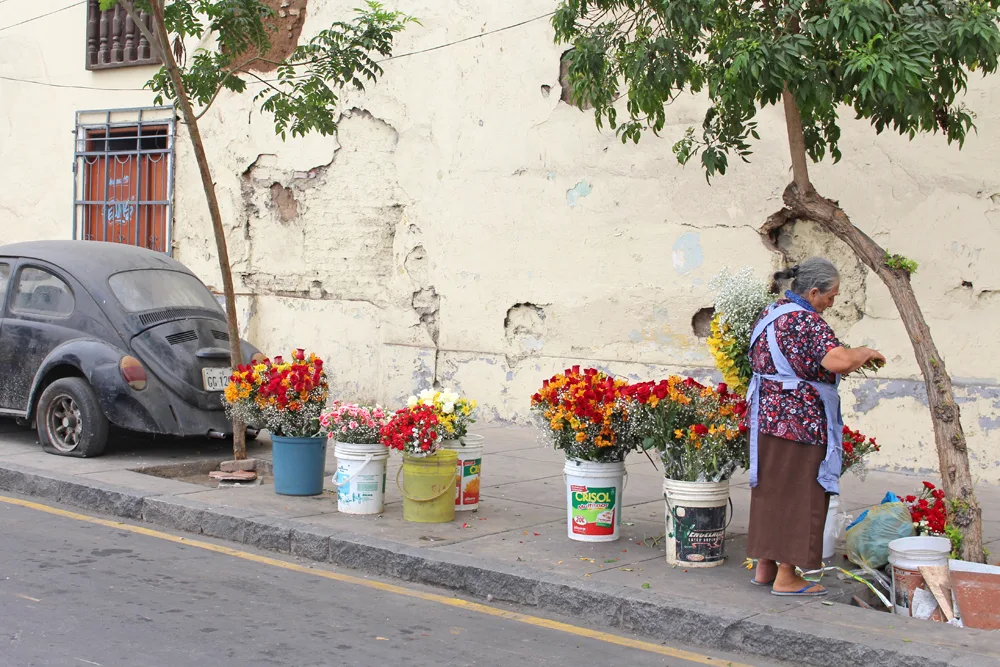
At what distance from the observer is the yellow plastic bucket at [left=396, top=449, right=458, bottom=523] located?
285 inches

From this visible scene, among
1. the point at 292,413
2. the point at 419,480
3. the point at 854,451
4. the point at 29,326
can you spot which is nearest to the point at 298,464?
the point at 292,413

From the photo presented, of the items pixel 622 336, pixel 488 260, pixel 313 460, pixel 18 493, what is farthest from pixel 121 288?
pixel 622 336

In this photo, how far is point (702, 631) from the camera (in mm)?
5406

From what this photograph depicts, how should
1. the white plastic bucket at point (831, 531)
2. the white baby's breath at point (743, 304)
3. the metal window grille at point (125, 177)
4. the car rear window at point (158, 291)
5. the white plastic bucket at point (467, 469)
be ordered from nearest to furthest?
the white baby's breath at point (743, 304) < the white plastic bucket at point (831, 531) < the white plastic bucket at point (467, 469) < the car rear window at point (158, 291) < the metal window grille at point (125, 177)

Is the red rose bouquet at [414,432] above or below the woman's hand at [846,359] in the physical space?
below

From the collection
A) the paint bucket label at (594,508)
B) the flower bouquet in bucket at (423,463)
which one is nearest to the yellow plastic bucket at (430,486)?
the flower bouquet in bucket at (423,463)

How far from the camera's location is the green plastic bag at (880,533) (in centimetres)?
609

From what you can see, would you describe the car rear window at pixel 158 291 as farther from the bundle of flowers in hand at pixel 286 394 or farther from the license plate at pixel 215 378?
the bundle of flowers in hand at pixel 286 394

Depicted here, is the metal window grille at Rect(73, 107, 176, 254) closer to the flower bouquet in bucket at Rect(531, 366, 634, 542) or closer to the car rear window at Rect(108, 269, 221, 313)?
the car rear window at Rect(108, 269, 221, 313)

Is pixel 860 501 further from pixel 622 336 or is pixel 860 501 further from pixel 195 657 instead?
pixel 195 657

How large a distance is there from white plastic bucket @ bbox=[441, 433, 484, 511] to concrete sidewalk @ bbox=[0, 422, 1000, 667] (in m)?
0.11

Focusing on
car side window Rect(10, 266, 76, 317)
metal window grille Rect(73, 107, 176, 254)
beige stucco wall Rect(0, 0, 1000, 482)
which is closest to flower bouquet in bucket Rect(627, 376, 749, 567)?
beige stucco wall Rect(0, 0, 1000, 482)

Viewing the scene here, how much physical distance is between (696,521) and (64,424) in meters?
5.71

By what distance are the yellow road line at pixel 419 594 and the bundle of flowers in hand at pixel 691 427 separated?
1110 mm
